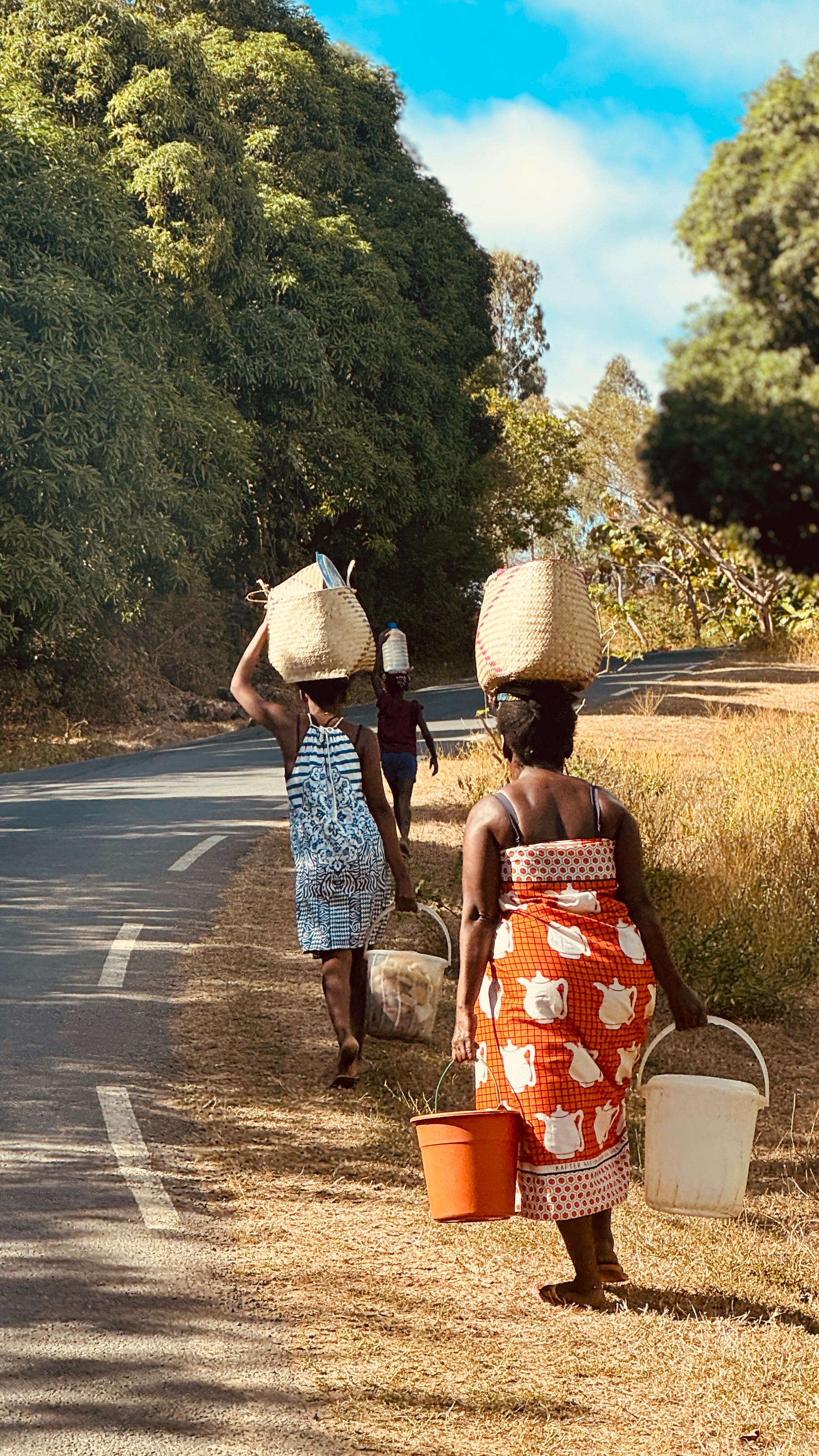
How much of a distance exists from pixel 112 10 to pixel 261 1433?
26759 millimetres

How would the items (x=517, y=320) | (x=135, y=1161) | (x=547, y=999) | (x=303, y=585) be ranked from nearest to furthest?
(x=517, y=320), (x=547, y=999), (x=135, y=1161), (x=303, y=585)

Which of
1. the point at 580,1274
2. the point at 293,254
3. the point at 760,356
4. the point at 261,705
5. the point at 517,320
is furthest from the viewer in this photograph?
the point at 293,254

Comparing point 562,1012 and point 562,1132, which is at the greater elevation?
point 562,1012

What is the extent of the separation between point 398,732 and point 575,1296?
6786mm

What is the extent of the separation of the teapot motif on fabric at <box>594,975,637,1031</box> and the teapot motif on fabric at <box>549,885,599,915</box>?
0.20 m

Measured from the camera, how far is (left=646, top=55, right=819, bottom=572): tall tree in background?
0.84 metres

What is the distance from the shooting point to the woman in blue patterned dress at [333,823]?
636 cm

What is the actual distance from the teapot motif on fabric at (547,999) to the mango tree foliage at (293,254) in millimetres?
21601

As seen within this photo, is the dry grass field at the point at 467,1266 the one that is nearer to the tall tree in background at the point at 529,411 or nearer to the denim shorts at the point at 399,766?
the tall tree in background at the point at 529,411

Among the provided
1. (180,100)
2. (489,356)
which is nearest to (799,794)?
(180,100)

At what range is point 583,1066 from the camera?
427 centimetres

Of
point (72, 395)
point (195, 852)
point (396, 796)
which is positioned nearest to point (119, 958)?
point (396, 796)

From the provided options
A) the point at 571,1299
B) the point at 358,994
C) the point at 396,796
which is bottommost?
the point at 571,1299

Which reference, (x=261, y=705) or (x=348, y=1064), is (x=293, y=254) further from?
(x=348, y=1064)
